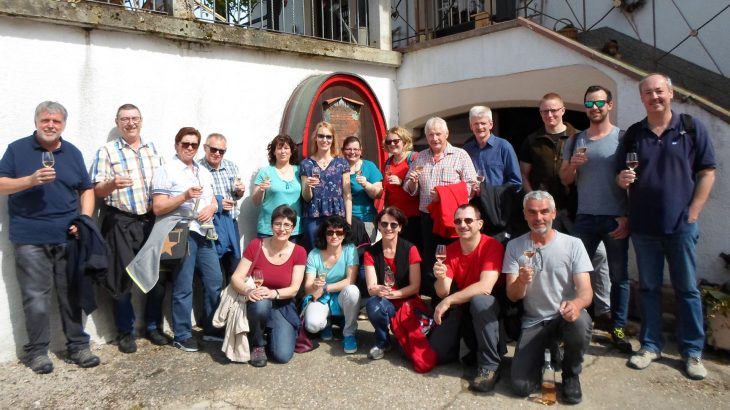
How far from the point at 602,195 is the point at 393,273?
160 centimetres

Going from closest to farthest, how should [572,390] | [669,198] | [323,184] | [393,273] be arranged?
[572,390] → [669,198] → [393,273] → [323,184]

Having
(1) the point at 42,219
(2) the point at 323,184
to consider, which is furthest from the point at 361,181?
(1) the point at 42,219

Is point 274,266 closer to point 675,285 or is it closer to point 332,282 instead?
point 332,282

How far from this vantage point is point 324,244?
452 centimetres

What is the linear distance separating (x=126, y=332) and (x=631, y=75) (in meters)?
4.76

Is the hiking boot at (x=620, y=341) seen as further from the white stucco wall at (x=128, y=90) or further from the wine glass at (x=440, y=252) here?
the white stucco wall at (x=128, y=90)

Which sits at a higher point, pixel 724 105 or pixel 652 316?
pixel 724 105

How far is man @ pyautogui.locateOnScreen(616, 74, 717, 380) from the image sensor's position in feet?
11.9

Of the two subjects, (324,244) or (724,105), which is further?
(724,105)

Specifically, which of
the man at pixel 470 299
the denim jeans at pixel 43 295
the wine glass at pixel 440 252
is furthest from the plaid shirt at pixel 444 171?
the denim jeans at pixel 43 295

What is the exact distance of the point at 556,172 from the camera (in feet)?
13.9

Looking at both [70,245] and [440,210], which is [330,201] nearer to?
[440,210]

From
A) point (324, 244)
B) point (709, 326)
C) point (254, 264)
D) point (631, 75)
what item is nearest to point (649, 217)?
point (709, 326)

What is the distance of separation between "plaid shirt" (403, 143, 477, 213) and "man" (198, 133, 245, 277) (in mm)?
1522
